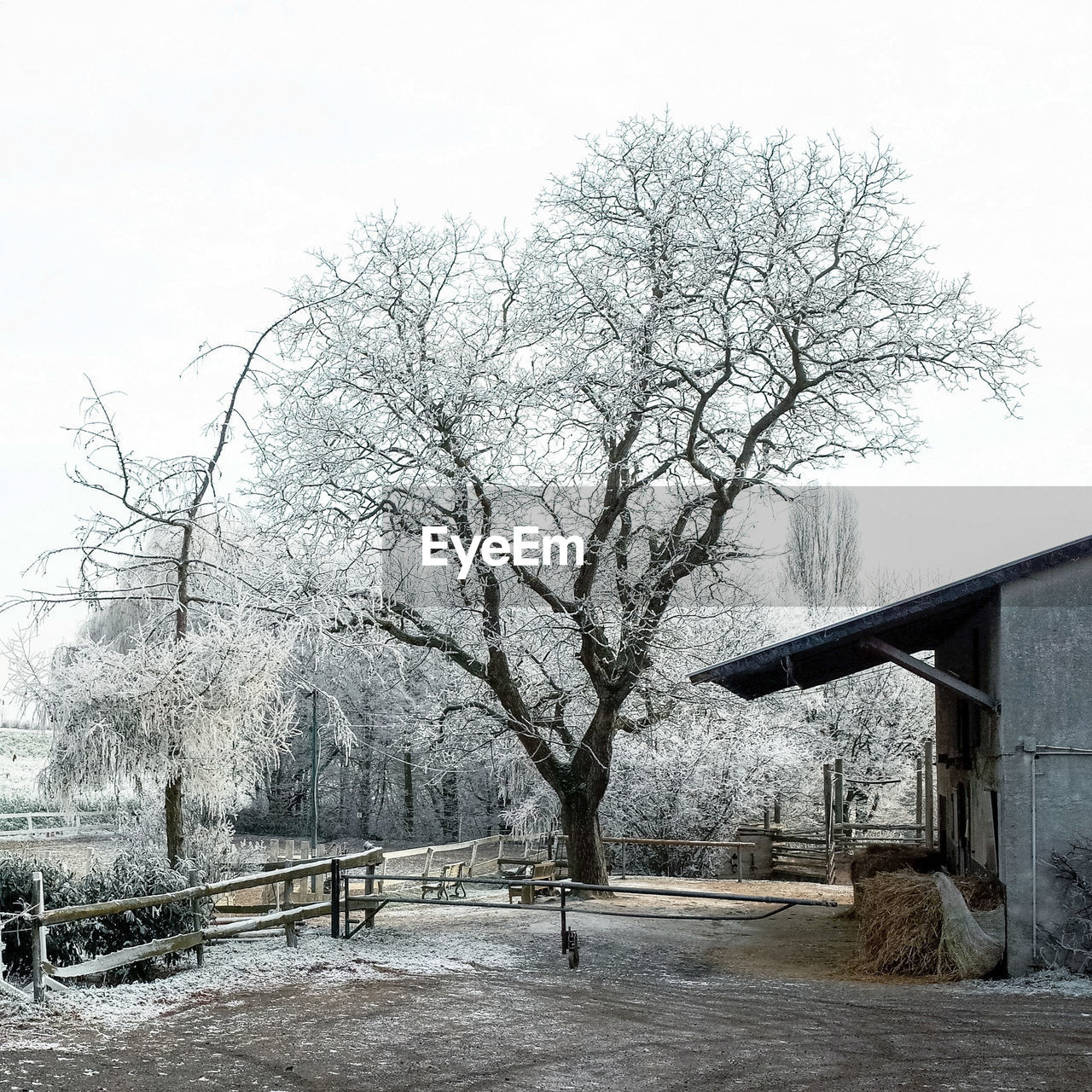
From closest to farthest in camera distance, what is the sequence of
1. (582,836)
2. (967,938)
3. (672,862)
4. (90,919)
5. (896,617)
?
(90,919) < (967,938) < (896,617) < (582,836) < (672,862)

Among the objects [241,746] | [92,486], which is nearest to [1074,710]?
[241,746]

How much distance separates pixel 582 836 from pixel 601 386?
6734 millimetres

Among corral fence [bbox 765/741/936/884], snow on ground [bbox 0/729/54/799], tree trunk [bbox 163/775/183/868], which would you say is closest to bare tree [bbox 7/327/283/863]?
tree trunk [bbox 163/775/183/868]

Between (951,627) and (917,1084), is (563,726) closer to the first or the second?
(951,627)

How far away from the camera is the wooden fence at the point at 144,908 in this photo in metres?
8.05

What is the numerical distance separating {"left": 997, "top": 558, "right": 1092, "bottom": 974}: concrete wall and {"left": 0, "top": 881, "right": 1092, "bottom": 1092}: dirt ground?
3.34 feet

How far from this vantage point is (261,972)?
31.3ft

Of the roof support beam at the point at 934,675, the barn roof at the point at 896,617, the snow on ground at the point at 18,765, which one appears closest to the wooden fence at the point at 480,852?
the barn roof at the point at 896,617

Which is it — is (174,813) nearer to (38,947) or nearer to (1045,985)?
(38,947)

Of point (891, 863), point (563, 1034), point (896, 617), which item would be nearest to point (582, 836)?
point (891, 863)

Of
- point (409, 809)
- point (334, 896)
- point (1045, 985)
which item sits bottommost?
point (409, 809)

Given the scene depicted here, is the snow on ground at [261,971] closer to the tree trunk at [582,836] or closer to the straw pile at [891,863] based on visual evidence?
the tree trunk at [582,836]

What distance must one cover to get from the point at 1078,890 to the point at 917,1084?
13.4ft

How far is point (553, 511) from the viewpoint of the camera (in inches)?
631
